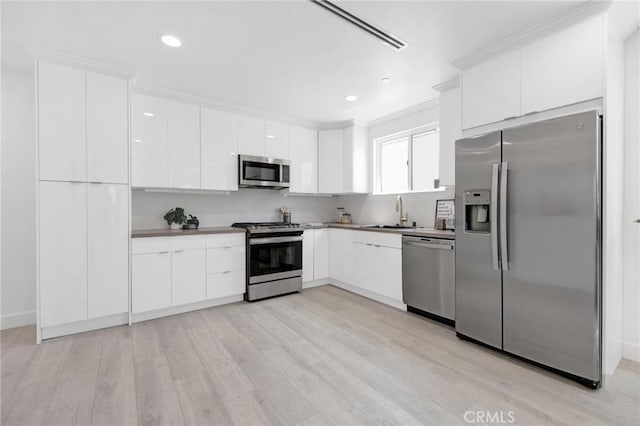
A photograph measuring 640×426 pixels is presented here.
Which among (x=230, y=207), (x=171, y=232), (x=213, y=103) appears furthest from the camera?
(x=230, y=207)

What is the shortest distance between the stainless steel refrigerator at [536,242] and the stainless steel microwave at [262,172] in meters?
2.41

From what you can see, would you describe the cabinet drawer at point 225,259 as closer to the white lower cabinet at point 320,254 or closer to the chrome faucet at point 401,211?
the white lower cabinet at point 320,254

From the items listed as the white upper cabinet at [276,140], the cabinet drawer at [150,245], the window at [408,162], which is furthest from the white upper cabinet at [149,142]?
the window at [408,162]

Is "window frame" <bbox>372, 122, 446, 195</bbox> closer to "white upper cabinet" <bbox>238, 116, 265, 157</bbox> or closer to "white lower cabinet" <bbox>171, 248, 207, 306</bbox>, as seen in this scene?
"white upper cabinet" <bbox>238, 116, 265, 157</bbox>

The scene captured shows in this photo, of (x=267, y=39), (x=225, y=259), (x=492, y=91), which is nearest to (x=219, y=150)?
(x=225, y=259)

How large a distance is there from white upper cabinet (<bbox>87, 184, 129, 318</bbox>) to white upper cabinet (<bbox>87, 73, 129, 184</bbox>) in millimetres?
134

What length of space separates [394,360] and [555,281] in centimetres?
124

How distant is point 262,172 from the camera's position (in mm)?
3967

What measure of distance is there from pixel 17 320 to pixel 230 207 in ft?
7.94

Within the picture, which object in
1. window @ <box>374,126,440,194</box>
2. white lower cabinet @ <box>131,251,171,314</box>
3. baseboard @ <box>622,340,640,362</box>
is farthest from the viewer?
window @ <box>374,126,440,194</box>

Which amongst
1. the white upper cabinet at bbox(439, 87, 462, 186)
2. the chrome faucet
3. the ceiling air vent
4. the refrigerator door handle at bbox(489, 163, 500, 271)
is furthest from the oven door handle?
the ceiling air vent

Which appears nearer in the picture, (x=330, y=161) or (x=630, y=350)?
(x=630, y=350)

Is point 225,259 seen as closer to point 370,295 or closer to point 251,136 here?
point 251,136

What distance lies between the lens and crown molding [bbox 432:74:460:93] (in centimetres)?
285
